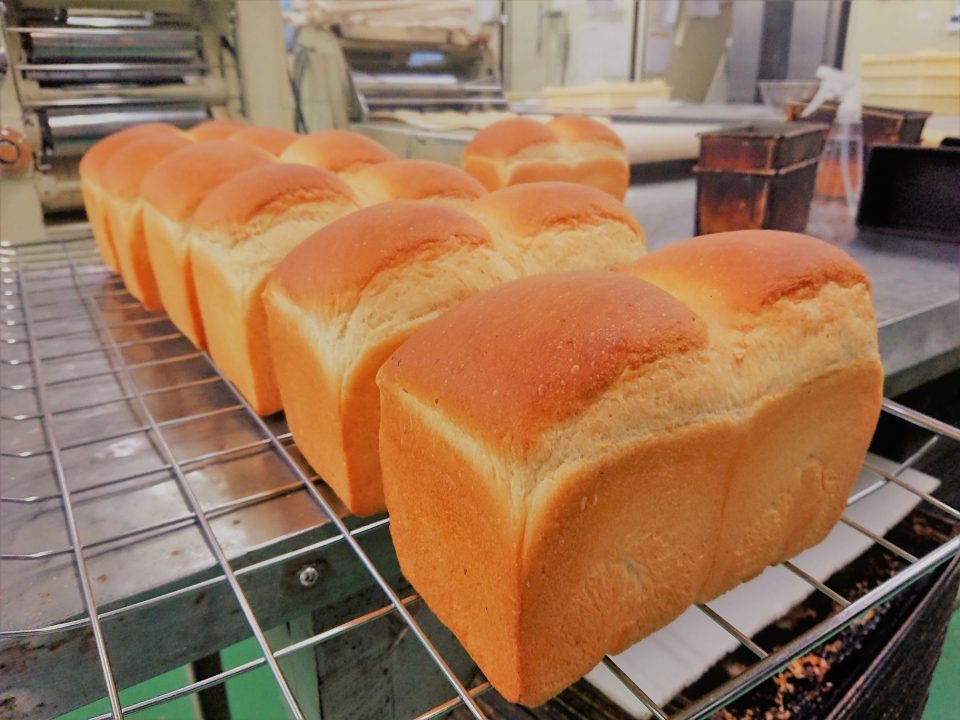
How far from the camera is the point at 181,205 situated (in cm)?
117

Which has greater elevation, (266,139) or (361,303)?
(266,139)

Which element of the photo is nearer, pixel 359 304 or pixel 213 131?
pixel 359 304

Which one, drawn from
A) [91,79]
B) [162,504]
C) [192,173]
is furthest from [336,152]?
[91,79]

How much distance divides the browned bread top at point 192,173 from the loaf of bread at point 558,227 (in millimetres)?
499

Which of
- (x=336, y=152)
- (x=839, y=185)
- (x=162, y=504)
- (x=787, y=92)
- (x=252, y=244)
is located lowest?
(x=162, y=504)

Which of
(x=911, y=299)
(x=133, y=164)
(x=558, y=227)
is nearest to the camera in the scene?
(x=558, y=227)

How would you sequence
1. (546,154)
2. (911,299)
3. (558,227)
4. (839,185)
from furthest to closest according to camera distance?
(839,185) < (546,154) < (911,299) < (558,227)

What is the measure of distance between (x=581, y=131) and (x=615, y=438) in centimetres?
160

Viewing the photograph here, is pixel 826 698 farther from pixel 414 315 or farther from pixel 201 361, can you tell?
pixel 201 361

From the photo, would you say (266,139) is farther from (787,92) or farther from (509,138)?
(787,92)

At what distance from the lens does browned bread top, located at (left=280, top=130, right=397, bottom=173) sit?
4.52 ft

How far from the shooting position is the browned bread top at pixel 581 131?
196 cm

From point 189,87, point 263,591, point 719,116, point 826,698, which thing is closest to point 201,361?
point 263,591

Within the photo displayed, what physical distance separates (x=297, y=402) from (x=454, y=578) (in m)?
0.36
